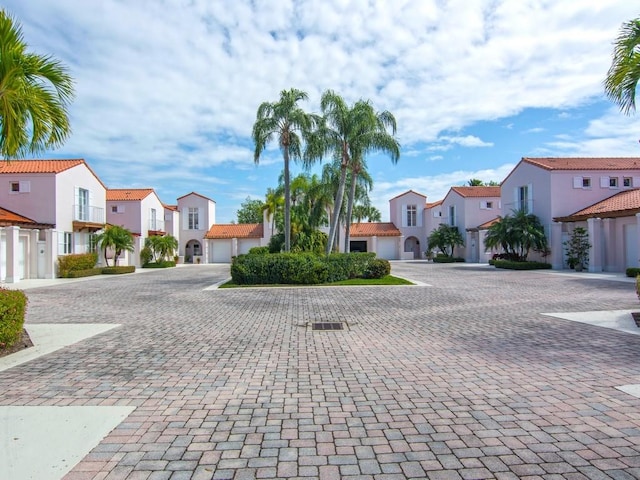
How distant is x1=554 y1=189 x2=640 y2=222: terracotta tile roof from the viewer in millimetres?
23172

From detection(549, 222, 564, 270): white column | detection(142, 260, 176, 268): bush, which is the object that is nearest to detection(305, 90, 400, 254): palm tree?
detection(549, 222, 564, 270): white column

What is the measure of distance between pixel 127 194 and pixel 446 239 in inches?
1153

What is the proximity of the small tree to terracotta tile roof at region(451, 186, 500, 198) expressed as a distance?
11.3 ft

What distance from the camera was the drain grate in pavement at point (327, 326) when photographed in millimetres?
9078

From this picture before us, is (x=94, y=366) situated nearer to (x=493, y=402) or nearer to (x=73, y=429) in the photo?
(x=73, y=429)

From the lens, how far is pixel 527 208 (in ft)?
104

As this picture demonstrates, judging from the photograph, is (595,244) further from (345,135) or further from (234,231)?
(234,231)

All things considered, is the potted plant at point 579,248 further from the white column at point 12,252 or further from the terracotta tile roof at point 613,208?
the white column at point 12,252

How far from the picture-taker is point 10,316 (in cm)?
678

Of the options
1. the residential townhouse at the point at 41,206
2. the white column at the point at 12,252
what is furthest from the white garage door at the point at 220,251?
the white column at the point at 12,252

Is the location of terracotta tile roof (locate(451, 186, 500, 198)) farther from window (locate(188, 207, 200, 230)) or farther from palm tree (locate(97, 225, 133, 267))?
palm tree (locate(97, 225, 133, 267))

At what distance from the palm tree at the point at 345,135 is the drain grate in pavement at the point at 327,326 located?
12610 mm

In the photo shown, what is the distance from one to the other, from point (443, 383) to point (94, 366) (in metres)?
4.67

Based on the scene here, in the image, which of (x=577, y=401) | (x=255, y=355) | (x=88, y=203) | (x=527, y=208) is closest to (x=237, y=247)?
(x=88, y=203)
